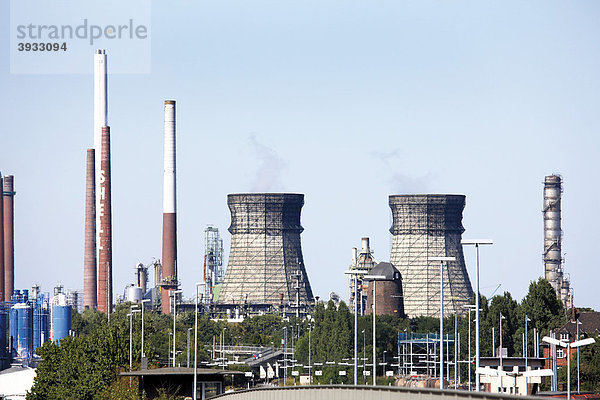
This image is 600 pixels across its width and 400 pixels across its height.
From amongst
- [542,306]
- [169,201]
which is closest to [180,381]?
[542,306]

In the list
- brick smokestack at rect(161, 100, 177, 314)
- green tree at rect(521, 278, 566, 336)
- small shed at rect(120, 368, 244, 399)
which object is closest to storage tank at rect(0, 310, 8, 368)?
brick smokestack at rect(161, 100, 177, 314)

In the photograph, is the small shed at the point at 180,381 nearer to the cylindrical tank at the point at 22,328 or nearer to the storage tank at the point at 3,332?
the storage tank at the point at 3,332

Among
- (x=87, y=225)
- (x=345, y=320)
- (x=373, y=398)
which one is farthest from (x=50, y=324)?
(x=373, y=398)

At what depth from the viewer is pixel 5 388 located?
125312mm

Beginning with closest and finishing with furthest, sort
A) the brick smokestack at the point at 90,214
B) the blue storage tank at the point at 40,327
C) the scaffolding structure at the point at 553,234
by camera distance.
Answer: the brick smokestack at the point at 90,214 → the blue storage tank at the point at 40,327 → the scaffolding structure at the point at 553,234

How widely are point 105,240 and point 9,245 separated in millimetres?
38024

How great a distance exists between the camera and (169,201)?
179 metres

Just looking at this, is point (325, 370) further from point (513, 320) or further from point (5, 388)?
point (5, 388)

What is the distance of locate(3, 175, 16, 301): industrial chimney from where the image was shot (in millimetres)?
189625

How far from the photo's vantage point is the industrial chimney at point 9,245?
18962 centimetres

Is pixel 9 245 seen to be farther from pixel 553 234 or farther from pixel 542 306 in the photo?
pixel 542 306

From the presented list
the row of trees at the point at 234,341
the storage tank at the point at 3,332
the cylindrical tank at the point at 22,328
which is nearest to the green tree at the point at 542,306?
the row of trees at the point at 234,341

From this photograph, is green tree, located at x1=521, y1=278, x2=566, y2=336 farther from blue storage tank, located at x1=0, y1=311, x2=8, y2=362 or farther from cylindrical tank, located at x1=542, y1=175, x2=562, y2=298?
blue storage tank, located at x1=0, y1=311, x2=8, y2=362

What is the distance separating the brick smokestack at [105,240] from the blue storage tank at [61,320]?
16501mm
